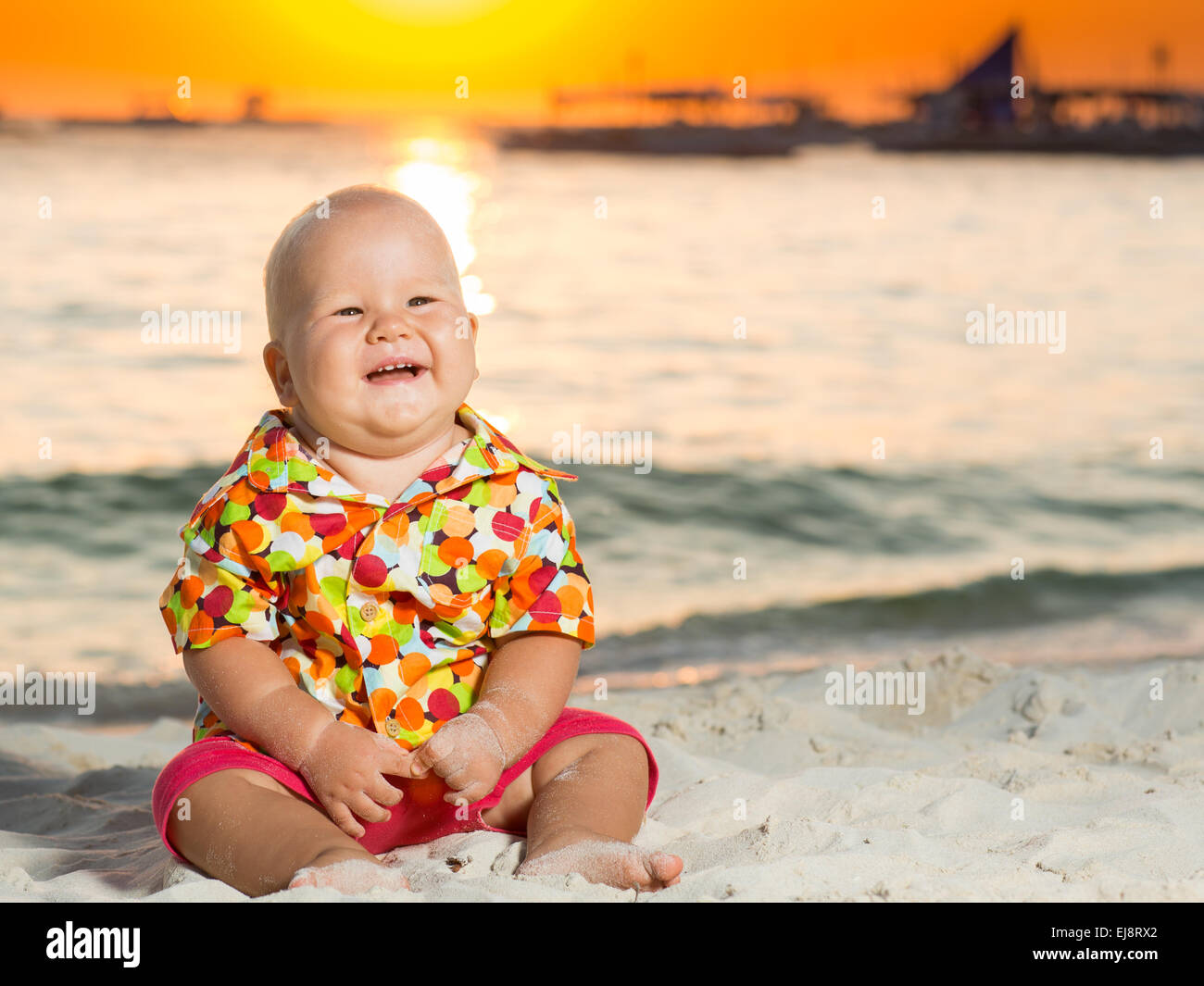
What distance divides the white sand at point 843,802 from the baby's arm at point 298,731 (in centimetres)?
16

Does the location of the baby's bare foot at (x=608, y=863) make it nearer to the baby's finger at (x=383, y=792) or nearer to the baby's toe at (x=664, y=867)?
the baby's toe at (x=664, y=867)

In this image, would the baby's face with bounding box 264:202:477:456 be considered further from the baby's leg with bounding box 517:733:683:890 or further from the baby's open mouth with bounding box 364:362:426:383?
the baby's leg with bounding box 517:733:683:890

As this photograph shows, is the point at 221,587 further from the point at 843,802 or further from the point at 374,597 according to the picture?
the point at 843,802

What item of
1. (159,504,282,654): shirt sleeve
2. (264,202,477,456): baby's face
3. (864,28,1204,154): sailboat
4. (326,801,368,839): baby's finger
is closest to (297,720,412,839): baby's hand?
(326,801,368,839): baby's finger

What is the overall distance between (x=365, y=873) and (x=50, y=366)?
8534 millimetres

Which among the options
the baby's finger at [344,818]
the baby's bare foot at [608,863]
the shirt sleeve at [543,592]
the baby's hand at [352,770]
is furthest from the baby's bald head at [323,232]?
the baby's bare foot at [608,863]

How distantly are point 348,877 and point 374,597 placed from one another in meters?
0.52

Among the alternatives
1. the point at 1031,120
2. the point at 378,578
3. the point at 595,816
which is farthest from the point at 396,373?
the point at 1031,120

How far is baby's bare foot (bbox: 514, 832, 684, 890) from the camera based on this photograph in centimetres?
191

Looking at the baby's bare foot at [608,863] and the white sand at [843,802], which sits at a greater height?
the baby's bare foot at [608,863]

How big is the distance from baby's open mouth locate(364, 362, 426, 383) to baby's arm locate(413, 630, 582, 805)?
1.67 ft

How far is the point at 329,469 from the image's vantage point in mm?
2260

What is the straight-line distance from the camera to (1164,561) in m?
A: 6.48

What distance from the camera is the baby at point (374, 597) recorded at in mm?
2131
